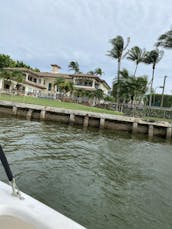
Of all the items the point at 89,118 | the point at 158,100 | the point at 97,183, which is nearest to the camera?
the point at 97,183

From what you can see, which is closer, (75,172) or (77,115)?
(75,172)

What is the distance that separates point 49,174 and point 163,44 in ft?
80.4

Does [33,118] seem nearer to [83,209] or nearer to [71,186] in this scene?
[71,186]

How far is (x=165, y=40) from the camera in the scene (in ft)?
81.4

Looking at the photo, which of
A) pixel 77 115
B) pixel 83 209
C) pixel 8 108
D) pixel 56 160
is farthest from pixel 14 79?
pixel 83 209

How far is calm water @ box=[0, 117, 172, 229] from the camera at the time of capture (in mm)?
3887

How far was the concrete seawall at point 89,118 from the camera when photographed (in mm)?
15758

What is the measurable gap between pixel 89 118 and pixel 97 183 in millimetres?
11410

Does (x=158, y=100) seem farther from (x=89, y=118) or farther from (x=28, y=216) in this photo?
(x=28, y=216)

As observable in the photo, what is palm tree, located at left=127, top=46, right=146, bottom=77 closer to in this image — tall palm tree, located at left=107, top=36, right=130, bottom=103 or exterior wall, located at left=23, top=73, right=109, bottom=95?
tall palm tree, located at left=107, top=36, right=130, bottom=103

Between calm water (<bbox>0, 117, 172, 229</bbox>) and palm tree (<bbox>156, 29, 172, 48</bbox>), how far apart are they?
2006cm

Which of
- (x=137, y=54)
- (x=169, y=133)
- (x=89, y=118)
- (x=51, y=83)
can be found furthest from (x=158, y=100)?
(x=89, y=118)

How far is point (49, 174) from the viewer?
18.6ft

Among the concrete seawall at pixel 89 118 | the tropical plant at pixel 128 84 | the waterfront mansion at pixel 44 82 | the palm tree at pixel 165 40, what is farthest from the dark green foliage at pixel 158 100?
the concrete seawall at pixel 89 118
